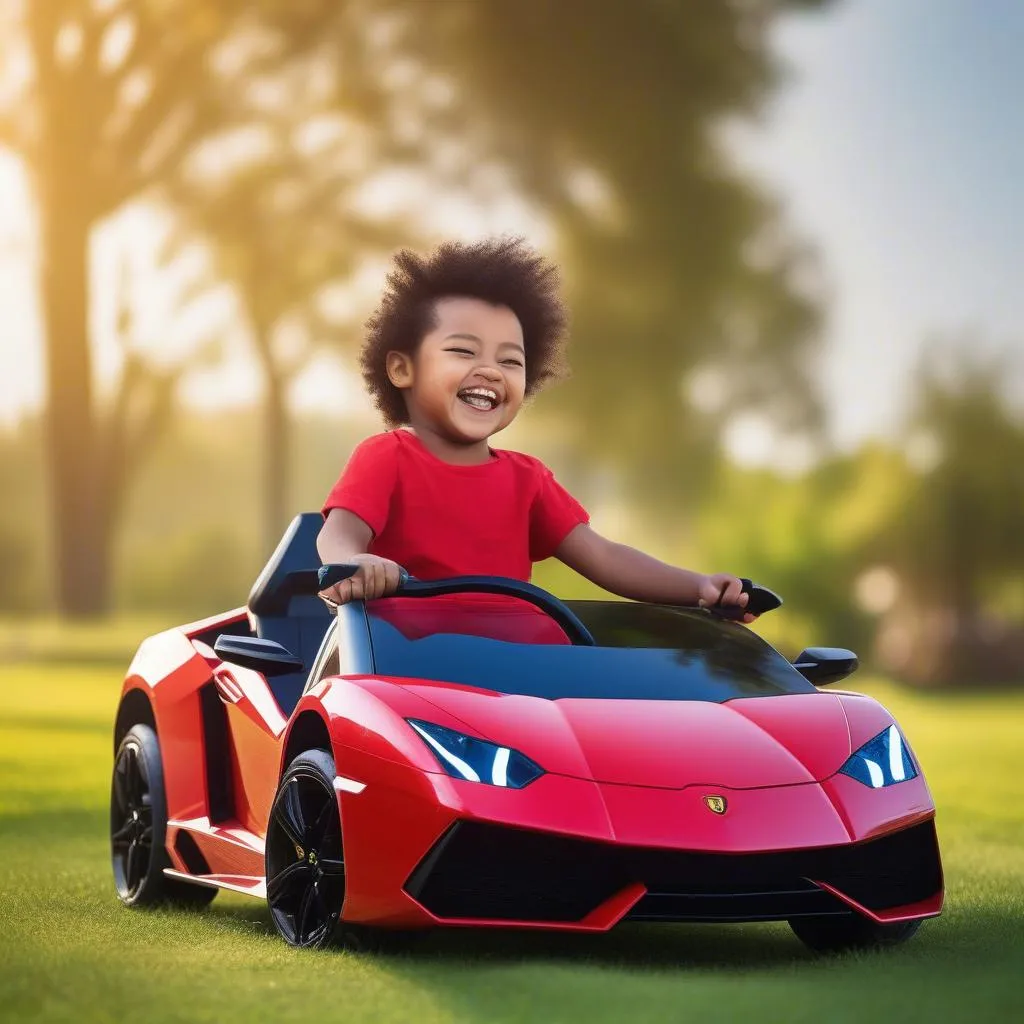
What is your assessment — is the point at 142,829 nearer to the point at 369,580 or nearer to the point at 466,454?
the point at 466,454

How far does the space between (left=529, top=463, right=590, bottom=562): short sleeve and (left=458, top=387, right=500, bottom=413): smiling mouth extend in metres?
0.33

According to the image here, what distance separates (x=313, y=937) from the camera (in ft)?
16.2

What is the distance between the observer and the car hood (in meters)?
4.48

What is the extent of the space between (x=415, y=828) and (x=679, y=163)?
24367 millimetres

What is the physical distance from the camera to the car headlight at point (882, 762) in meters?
4.75

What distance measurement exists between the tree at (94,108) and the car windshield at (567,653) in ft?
73.4

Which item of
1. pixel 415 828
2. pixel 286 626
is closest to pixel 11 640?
pixel 286 626

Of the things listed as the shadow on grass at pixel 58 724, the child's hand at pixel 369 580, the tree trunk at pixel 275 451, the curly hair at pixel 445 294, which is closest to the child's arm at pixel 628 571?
the curly hair at pixel 445 294

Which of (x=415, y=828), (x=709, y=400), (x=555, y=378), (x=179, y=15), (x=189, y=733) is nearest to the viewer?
(x=415, y=828)

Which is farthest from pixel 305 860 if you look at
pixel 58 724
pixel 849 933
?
pixel 58 724

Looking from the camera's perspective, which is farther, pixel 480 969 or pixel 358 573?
pixel 358 573

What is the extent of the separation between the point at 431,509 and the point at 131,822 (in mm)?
1793

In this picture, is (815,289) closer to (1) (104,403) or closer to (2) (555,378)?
(1) (104,403)

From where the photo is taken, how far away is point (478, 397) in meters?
6.01
